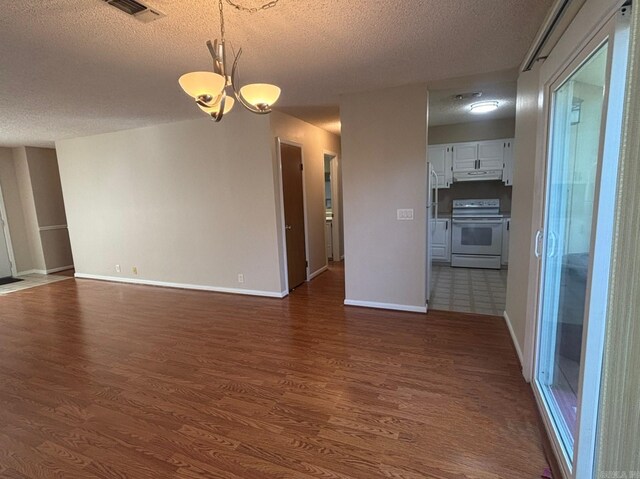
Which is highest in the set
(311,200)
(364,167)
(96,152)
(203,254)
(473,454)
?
(96,152)

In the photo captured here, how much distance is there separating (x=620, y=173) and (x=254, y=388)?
227 centimetres

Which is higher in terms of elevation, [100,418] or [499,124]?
[499,124]

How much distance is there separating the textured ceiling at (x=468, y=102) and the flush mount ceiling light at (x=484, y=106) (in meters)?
0.05

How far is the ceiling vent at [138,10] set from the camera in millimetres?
1651

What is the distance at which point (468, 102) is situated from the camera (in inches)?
163

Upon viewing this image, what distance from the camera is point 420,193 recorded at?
3.35 m

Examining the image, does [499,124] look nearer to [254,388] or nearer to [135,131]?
[254,388]

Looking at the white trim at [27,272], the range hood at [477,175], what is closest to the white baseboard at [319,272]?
the range hood at [477,175]

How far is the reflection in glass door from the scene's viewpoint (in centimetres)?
163

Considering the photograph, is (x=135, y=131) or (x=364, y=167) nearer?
(x=364, y=167)

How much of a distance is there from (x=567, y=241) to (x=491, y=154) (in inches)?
148

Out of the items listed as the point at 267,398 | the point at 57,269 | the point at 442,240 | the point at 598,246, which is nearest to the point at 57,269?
the point at 57,269

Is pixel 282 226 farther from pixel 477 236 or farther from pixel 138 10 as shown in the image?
pixel 477 236

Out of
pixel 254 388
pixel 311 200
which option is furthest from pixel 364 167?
pixel 254 388
